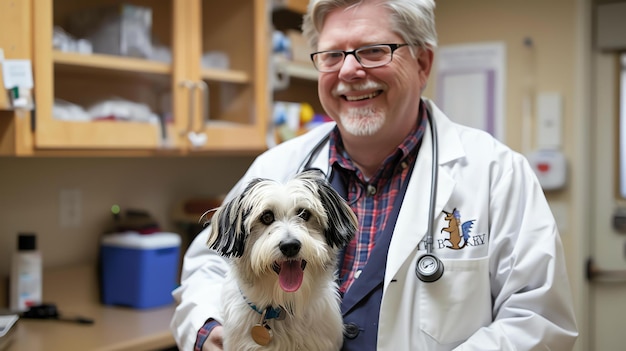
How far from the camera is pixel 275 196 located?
107cm

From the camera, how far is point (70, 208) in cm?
226

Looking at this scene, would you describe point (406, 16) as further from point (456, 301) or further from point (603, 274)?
point (603, 274)

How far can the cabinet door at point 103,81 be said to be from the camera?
1.72 metres

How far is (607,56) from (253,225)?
2.49 m

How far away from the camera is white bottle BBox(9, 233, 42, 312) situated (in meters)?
1.98

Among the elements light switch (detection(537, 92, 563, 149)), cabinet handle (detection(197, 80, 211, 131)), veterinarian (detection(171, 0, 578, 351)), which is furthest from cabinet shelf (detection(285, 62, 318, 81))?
light switch (detection(537, 92, 563, 149))

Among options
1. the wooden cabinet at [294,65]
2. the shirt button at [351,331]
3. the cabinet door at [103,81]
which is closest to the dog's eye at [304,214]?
the shirt button at [351,331]

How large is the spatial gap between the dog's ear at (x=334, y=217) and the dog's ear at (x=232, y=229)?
0.13 meters

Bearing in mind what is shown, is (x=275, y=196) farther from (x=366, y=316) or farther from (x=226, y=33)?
(x=226, y=33)

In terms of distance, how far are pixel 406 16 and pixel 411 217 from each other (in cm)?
48

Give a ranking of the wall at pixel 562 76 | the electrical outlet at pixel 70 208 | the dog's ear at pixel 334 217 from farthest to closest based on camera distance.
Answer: the wall at pixel 562 76 → the electrical outlet at pixel 70 208 → the dog's ear at pixel 334 217

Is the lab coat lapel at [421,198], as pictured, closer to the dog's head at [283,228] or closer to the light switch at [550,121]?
the dog's head at [283,228]

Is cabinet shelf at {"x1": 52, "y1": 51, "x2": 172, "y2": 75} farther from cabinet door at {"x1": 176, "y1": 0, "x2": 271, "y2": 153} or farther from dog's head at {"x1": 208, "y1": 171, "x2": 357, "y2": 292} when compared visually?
dog's head at {"x1": 208, "y1": 171, "x2": 357, "y2": 292}

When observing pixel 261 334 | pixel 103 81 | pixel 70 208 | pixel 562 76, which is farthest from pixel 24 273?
pixel 562 76
